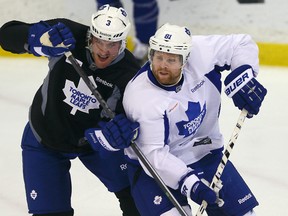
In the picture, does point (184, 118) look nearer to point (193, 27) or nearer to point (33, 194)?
point (33, 194)

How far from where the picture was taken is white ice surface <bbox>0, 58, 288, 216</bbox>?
411cm

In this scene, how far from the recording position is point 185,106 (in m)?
3.06

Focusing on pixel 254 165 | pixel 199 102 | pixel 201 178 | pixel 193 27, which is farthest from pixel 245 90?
pixel 193 27

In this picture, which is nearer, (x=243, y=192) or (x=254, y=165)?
(x=243, y=192)

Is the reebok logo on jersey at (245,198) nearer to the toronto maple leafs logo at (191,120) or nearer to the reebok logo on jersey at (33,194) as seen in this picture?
the toronto maple leafs logo at (191,120)

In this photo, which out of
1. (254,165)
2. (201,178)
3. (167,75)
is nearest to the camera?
(167,75)

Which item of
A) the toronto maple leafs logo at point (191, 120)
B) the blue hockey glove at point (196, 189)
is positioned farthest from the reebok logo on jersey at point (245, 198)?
the toronto maple leafs logo at point (191, 120)

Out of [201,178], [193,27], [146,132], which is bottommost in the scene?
Result: [193,27]

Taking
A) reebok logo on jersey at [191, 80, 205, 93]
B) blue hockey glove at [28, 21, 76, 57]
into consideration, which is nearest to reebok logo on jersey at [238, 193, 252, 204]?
reebok logo on jersey at [191, 80, 205, 93]

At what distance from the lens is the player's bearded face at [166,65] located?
296 centimetres

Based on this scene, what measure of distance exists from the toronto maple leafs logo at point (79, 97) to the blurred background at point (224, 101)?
874 mm

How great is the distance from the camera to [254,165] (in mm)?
4383

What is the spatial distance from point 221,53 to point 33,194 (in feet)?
2.91

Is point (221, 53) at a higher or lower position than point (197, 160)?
higher
